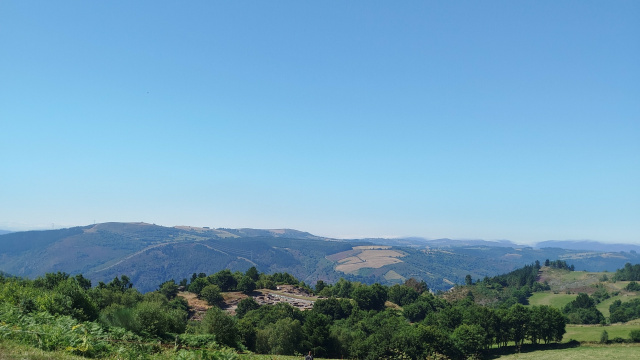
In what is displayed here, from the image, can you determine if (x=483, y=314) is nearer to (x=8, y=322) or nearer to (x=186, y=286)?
(x=8, y=322)

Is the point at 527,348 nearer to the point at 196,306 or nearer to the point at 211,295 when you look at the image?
the point at 211,295

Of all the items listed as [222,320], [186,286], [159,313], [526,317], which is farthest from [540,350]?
[186,286]

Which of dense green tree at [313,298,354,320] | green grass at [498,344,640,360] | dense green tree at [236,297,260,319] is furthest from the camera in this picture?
dense green tree at [313,298,354,320]

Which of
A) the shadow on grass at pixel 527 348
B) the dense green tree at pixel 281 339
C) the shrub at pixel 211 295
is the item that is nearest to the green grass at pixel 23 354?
the dense green tree at pixel 281 339

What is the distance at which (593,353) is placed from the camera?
76.4 metres

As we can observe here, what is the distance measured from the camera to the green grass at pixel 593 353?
231 ft

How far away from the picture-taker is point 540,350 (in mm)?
92438

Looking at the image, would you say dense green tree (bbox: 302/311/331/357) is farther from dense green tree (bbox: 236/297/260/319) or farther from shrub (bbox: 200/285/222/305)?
shrub (bbox: 200/285/222/305)

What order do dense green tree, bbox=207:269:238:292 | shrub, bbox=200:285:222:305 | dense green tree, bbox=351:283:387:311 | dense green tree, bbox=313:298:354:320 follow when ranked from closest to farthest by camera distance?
dense green tree, bbox=313:298:354:320 → shrub, bbox=200:285:222:305 → dense green tree, bbox=351:283:387:311 → dense green tree, bbox=207:269:238:292

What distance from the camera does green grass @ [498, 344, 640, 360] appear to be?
70.4 m

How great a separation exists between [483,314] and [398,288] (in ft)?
281

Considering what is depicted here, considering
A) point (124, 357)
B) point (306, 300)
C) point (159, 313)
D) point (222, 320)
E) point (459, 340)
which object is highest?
point (124, 357)

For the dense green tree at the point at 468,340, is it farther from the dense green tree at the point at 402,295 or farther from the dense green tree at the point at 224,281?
the dense green tree at the point at 224,281

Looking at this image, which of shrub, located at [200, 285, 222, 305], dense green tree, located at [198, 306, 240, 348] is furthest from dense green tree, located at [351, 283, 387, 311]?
dense green tree, located at [198, 306, 240, 348]
